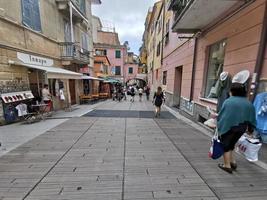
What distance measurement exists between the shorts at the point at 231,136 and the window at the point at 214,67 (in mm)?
3326

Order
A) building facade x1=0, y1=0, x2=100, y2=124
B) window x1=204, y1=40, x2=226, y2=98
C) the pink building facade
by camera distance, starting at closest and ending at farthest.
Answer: the pink building facade < window x1=204, y1=40, x2=226, y2=98 < building facade x1=0, y1=0, x2=100, y2=124

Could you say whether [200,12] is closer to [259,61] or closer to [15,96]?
[259,61]

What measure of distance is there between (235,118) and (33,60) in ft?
28.7

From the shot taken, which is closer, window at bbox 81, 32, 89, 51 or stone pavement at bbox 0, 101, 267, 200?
stone pavement at bbox 0, 101, 267, 200

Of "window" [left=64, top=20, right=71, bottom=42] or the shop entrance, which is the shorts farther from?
the shop entrance

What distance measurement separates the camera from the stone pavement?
103 inches

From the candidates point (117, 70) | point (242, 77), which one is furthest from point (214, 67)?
point (117, 70)

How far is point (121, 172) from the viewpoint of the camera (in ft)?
10.6

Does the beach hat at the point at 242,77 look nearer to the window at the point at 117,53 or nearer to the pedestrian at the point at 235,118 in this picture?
the pedestrian at the point at 235,118

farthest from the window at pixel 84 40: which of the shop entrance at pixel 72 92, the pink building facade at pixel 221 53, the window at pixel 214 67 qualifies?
the window at pixel 214 67

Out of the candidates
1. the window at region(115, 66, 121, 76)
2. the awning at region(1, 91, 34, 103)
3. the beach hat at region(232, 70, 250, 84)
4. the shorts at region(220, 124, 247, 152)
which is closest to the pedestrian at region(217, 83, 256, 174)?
the shorts at region(220, 124, 247, 152)

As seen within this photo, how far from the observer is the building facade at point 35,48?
6949 mm

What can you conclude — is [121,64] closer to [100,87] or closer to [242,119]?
[100,87]

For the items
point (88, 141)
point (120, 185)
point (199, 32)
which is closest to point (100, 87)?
point (199, 32)
